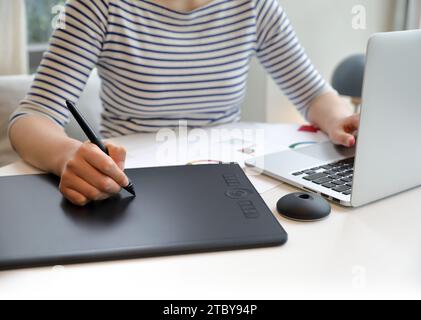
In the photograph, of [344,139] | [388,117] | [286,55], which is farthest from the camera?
[286,55]

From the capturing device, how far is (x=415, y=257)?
0.53 metres

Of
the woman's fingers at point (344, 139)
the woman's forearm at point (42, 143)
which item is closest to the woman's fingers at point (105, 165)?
the woman's forearm at point (42, 143)

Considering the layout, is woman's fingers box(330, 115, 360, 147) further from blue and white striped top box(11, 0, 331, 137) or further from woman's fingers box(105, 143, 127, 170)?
woman's fingers box(105, 143, 127, 170)

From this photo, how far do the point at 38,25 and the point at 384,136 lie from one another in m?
1.95

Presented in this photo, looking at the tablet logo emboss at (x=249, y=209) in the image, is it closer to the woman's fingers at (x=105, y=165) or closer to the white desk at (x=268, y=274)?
the white desk at (x=268, y=274)

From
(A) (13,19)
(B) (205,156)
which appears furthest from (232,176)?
(A) (13,19)

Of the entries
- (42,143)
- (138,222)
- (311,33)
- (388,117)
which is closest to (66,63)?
(42,143)

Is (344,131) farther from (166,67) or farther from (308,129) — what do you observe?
(166,67)

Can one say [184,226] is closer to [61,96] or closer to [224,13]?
[61,96]

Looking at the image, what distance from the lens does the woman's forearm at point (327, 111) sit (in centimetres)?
101

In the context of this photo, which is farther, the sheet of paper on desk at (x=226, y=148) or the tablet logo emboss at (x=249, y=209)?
the sheet of paper on desk at (x=226, y=148)

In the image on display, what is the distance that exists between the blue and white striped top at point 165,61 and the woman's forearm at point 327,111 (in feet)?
0.13

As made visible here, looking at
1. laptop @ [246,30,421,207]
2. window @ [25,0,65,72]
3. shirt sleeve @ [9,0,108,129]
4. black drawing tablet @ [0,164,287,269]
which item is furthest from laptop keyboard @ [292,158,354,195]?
window @ [25,0,65,72]

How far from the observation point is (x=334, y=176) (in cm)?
73
